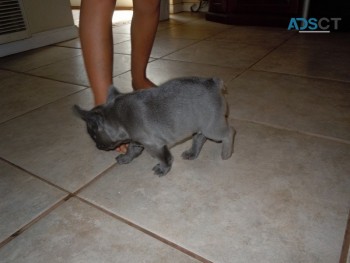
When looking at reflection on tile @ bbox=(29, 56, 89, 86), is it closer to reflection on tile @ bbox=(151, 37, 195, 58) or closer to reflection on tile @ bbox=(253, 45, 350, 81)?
reflection on tile @ bbox=(151, 37, 195, 58)

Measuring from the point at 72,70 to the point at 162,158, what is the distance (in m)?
1.68

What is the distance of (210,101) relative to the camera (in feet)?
3.92

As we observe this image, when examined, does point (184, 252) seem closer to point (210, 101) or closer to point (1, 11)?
point (210, 101)

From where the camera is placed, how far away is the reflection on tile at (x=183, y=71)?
2.27 m

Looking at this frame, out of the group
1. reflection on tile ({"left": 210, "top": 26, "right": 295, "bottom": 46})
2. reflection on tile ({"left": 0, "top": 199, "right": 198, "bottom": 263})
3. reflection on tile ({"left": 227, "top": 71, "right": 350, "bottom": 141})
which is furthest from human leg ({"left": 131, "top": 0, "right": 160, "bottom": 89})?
reflection on tile ({"left": 210, "top": 26, "right": 295, "bottom": 46})

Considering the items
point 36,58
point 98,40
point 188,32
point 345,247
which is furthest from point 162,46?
point 345,247

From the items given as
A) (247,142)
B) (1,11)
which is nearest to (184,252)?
(247,142)

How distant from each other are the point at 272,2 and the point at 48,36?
2651 millimetres

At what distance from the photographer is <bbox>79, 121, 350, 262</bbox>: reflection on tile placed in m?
0.95

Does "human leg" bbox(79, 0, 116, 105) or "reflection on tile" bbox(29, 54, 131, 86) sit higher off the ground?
"human leg" bbox(79, 0, 116, 105)

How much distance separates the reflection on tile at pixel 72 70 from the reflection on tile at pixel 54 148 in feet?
1.81

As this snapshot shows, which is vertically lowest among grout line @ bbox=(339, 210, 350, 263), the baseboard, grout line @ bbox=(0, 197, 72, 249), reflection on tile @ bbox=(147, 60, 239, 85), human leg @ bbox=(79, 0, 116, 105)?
grout line @ bbox=(339, 210, 350, 263)

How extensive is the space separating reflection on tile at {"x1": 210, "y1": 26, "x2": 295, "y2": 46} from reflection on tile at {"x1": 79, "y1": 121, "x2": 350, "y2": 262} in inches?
75.4

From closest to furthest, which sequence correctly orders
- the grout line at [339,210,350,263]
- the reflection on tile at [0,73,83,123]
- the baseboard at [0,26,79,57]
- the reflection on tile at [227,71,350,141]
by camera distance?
the grout line at [339,210,350,263] → the reflection on tile at [227,71,350,141] → the reflection on tile at [0,73,83,123] → the baseboard at [0,26,79,57]
